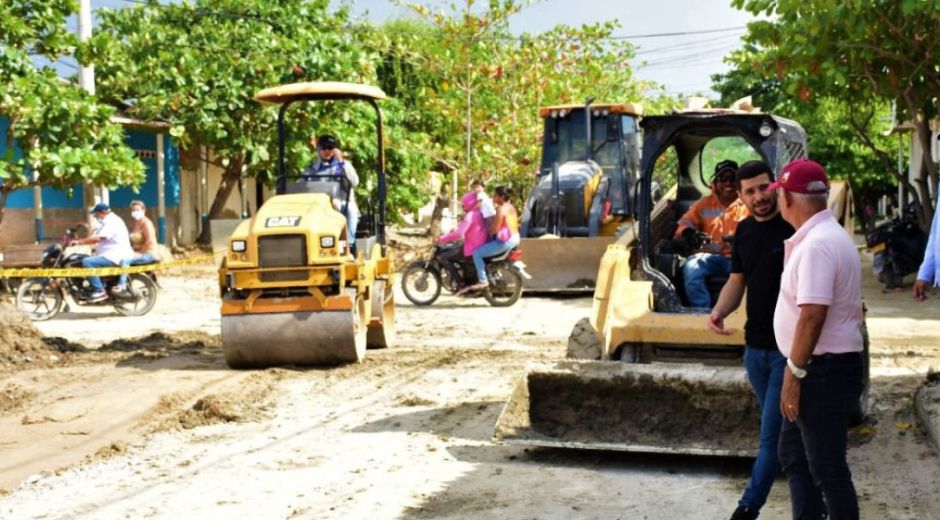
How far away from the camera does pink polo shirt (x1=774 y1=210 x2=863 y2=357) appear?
212 inches

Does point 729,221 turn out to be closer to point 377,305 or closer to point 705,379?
point 705,379

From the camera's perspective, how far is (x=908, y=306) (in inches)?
724

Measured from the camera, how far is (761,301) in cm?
663

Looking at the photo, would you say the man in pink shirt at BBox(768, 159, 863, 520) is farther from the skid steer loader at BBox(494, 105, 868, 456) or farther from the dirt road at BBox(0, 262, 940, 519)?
the skid steer loader at BBox(494, 105, 868, 456)

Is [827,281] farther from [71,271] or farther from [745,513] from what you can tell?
[71,271]

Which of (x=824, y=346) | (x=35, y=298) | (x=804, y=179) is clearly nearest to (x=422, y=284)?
(x=35, y=298)

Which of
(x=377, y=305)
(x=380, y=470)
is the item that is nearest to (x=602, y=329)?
(x=380, y=470)

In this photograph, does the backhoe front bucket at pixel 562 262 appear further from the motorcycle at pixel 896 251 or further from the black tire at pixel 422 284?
the motorcycle at pixel 896 251

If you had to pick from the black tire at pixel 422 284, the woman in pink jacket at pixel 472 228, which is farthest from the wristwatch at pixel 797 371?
the black tire at pixel 422 284

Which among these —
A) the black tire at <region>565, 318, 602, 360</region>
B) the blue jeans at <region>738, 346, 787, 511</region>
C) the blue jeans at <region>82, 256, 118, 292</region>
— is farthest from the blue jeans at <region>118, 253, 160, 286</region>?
the blue jeans at <region>738, 346, 787, 511</region>

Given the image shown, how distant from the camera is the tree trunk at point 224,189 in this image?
3106cm

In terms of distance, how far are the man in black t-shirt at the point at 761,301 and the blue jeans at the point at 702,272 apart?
98.5 inches

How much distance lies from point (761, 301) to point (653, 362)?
8.42 ft

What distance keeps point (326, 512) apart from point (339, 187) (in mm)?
6423
